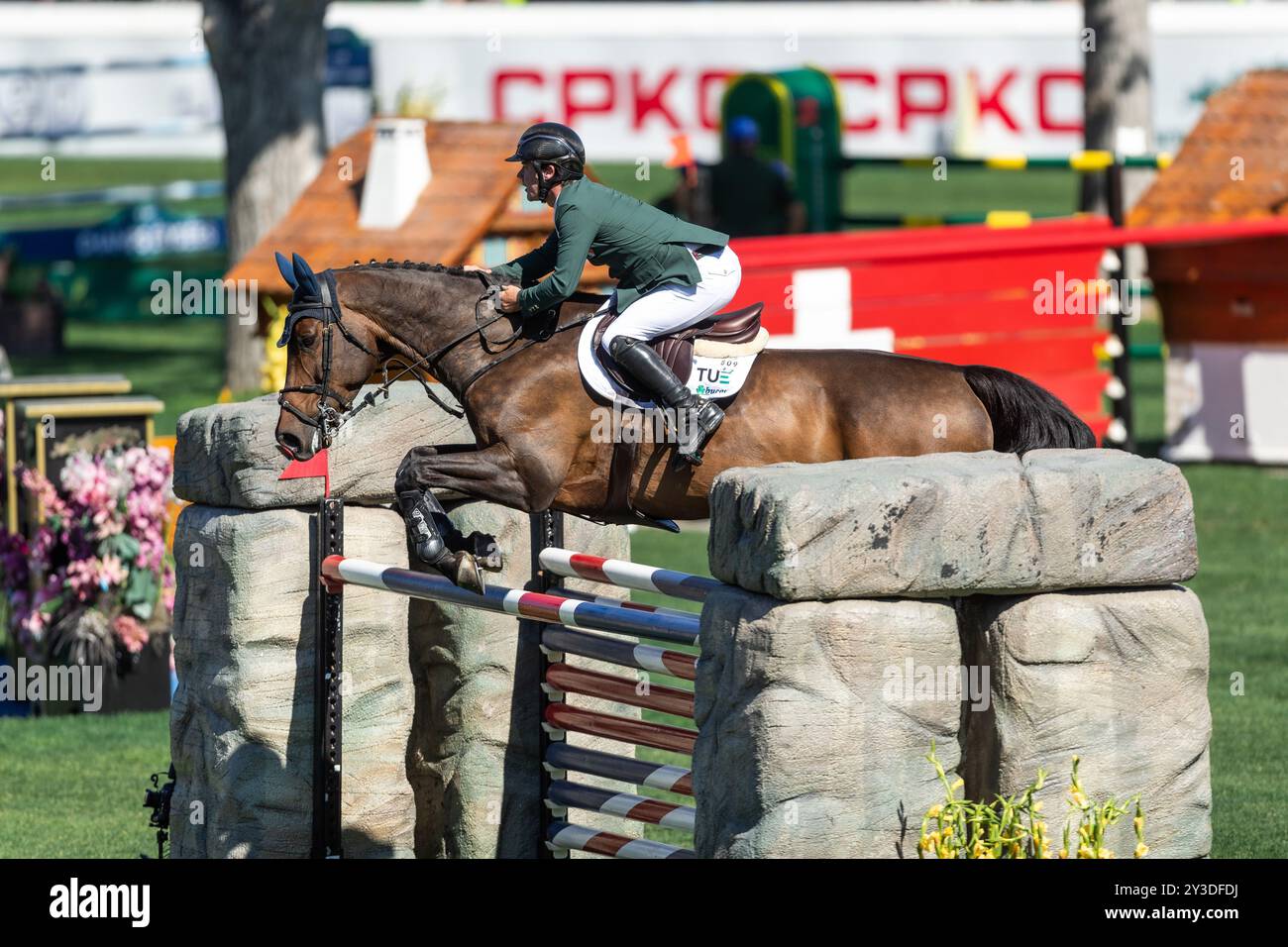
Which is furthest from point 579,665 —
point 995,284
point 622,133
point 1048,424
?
point 622,133

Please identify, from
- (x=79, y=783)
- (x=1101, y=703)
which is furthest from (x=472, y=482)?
(x=79, y=783)

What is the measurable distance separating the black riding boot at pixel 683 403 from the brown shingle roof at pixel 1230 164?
31.1 ft

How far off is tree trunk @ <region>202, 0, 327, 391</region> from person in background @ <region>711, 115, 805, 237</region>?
3507mm

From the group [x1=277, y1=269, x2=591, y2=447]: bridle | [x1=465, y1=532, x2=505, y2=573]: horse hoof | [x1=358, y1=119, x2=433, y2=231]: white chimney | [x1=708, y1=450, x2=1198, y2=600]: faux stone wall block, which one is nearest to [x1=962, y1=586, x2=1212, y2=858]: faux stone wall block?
[x1=708, y1=450, x2=1198, y2=600]: faux stone wall block

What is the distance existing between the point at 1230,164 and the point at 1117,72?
3734 millimetres

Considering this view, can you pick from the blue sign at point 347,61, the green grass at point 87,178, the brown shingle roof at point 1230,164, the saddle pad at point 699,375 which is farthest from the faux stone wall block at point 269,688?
the green grass at point 87,178

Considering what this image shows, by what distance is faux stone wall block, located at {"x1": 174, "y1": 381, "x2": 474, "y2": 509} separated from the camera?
6613 mm

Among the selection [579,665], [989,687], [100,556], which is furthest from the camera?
[100,556]

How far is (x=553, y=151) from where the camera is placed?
6422 millimetres

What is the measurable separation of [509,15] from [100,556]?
20.6m

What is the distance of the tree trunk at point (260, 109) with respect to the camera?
1762 cm
